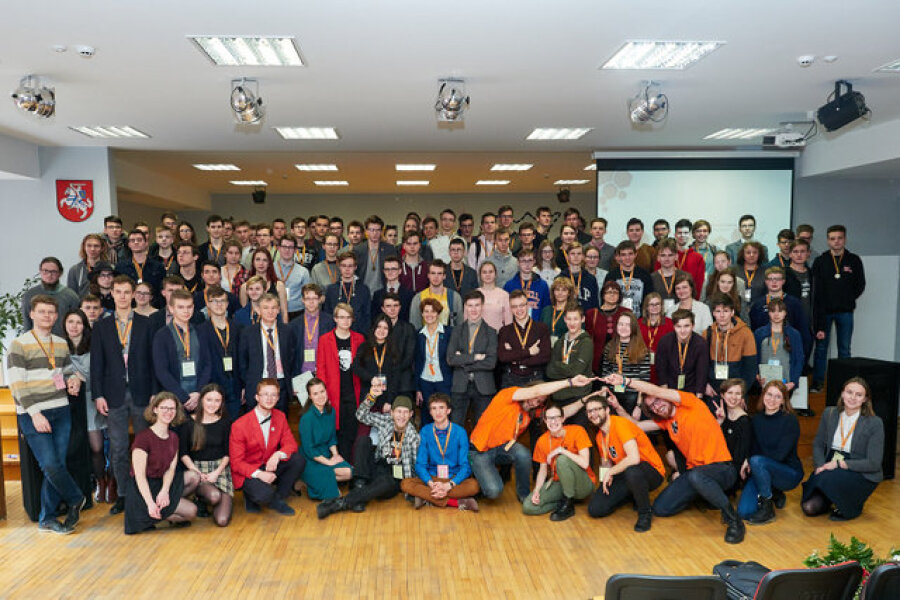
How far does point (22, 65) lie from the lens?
15.6 ft

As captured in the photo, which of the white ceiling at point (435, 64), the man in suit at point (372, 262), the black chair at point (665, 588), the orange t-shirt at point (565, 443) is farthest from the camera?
the man in suit at point (372, 262)

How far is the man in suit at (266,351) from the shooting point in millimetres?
5312

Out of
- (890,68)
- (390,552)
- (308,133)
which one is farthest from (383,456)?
(890,68)

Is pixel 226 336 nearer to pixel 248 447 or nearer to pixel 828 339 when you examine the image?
pixel 248 447

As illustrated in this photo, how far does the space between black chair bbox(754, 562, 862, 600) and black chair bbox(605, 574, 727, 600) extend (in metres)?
0.20

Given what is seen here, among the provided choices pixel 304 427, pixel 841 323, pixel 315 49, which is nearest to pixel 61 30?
pixel 315 49

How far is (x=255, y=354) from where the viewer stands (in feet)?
17.4

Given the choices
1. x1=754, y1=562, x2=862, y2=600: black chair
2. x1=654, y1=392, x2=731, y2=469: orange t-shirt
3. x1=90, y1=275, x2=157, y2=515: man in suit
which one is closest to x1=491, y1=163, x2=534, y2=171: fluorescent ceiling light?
x1=654, y1=392, x2=731, y2=469: orange t-shirt

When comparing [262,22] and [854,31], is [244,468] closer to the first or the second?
[262,22]

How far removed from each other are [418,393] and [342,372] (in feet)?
2.44

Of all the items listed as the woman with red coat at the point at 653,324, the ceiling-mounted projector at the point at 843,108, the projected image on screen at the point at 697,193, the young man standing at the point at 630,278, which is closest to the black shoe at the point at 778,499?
the woman with red coat at the point at 653,324

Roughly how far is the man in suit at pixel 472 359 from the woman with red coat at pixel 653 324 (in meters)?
1.37

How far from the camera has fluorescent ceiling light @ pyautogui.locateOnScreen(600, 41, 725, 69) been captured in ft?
14.6

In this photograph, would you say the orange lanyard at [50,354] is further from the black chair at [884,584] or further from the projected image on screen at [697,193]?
the projected image on screen at [697,193]
